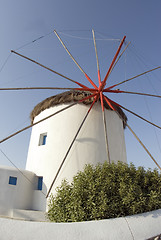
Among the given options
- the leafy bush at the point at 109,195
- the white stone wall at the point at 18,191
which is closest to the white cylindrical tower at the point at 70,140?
the white stone wall at the point at 18,191

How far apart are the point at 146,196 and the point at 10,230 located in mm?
3593

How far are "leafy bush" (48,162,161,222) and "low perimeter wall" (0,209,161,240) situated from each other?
1.44 ft

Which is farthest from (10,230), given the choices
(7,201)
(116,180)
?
(7,201)

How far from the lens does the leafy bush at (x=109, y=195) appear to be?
175 inches

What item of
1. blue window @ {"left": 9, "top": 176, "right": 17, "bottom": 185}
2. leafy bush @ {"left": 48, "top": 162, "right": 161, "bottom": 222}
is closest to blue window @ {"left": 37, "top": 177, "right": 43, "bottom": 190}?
blue window @ {"left": 9, "top": 176, "right": 17, "bottom": 185}

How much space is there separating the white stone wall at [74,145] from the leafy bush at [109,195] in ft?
14.0

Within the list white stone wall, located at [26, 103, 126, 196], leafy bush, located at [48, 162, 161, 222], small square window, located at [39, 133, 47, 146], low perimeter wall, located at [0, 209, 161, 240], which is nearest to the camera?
low perimeter wall, located at [0, 209, 161, 240]

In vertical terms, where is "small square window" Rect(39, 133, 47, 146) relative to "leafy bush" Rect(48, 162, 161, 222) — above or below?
above

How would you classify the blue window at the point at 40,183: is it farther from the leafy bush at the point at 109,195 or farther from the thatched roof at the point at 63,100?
the leafy bush at the point at 109,195

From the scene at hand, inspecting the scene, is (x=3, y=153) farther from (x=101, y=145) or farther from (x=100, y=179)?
(x=100, y=179)

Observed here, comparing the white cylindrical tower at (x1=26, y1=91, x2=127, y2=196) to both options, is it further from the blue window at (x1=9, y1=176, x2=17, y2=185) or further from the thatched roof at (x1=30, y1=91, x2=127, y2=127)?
the blue window at (x1=9, y1=176, x2=17, y2=185)

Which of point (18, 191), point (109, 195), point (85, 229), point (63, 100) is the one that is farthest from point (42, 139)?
point (85, 229)

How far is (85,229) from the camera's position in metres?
3.45

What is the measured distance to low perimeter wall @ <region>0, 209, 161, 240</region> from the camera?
3.03 metres
